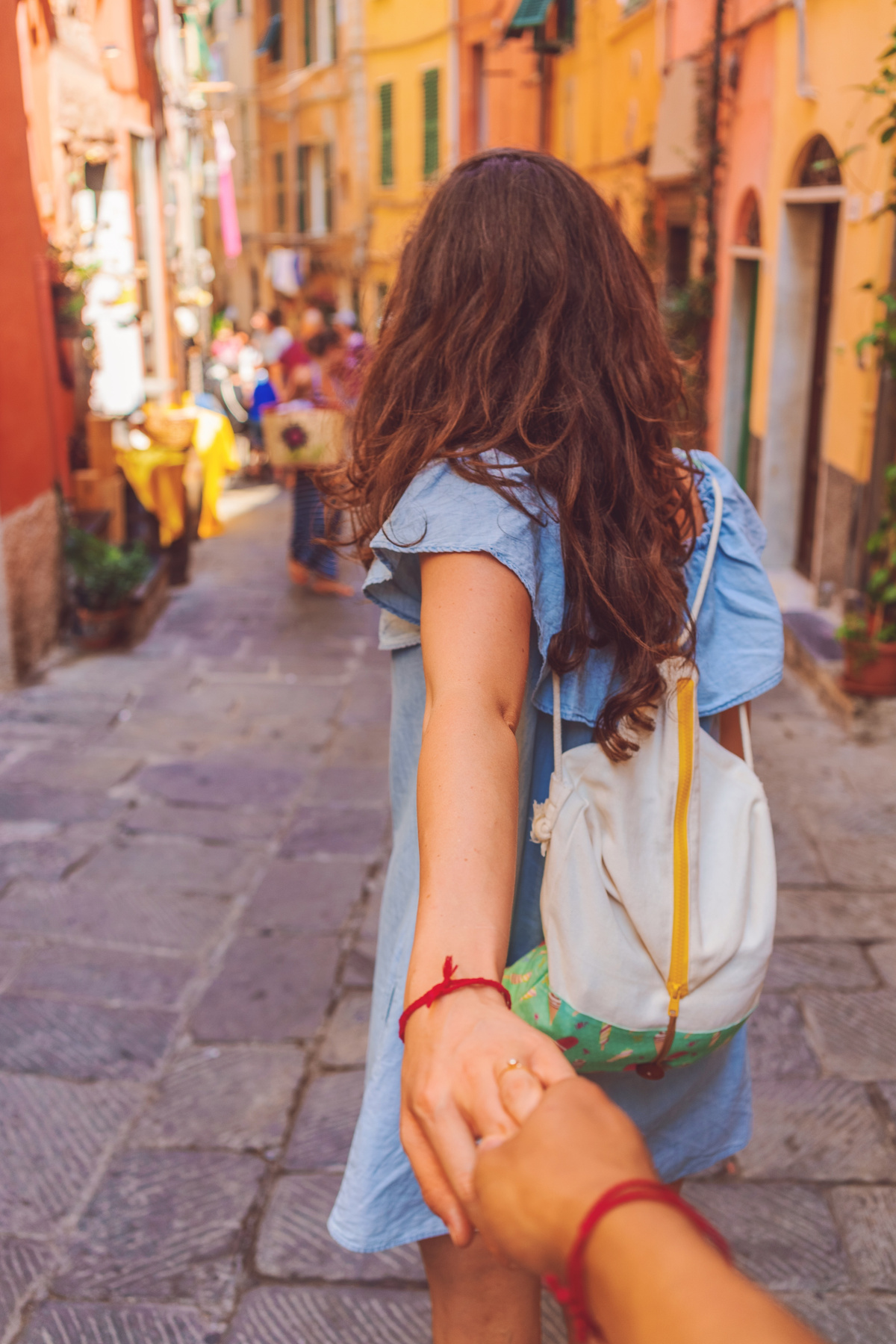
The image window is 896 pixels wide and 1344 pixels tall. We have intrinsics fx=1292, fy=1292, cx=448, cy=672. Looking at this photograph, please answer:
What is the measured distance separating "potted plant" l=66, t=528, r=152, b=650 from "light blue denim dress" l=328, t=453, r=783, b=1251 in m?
5.42

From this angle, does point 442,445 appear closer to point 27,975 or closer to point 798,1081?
point 798,1081

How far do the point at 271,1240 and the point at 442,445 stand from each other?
5.60ft

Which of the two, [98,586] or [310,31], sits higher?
[310,31]

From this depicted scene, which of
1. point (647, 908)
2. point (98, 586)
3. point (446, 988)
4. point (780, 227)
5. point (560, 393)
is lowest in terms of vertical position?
point (98, 586)

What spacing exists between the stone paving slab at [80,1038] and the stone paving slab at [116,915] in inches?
14.0

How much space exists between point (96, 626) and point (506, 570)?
231 inches

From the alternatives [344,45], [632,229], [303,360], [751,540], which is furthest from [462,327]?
[344,45]

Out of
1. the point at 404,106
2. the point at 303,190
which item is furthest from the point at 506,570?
the point at 303,190

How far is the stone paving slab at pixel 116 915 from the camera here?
143 inches

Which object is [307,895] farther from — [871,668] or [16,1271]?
[871,668]

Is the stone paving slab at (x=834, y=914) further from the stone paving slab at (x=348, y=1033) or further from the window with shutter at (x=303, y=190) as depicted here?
the window with shutter at (x=303, y=190)

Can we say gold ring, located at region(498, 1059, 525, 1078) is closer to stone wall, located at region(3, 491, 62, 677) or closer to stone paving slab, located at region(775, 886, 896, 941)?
stone paving slab, located at region(775, 886, 896, 941)

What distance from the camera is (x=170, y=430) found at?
8688 millimetres

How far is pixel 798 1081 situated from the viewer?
2.88 meters
